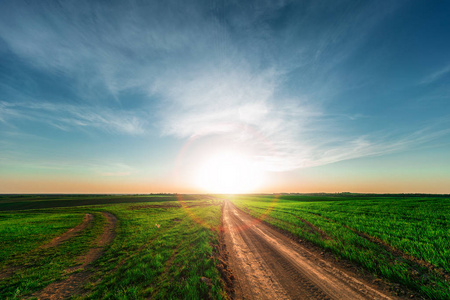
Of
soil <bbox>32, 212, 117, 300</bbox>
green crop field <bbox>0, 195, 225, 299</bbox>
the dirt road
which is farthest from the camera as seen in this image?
soil <bbox>32, 212, 117, 300</bbox>

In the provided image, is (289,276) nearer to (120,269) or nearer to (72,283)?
(120,269)

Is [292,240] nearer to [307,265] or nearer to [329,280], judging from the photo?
[307,265]

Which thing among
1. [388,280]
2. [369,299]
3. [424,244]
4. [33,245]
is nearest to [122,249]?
[33,245]

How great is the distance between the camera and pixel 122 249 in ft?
38.2

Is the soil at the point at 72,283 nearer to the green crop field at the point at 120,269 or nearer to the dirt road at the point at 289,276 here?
the green crop field at the point at 120,269

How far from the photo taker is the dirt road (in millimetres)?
5664

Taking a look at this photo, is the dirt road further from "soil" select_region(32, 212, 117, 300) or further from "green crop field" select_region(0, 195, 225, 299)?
"soil" select_region(32, 212, 117, 300)

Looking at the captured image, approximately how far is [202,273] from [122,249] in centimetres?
804

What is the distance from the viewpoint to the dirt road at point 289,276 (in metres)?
5.66

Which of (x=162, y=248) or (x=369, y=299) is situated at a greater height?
(x=369, y=299)

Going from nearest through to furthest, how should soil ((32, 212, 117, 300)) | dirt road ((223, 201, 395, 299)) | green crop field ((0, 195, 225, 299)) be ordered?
dirt road ((223, 201, 395, 299))
green crop field ((0, 195, 225, 299))
soil ((32, 212, 117, 300))

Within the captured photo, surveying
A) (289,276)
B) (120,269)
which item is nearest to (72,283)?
(120,269)

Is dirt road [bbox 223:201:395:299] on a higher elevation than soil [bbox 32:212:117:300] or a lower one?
higher

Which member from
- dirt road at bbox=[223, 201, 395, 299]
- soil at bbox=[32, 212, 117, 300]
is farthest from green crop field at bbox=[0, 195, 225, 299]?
dirt road at bbox=[223, 201, 395, 299]
